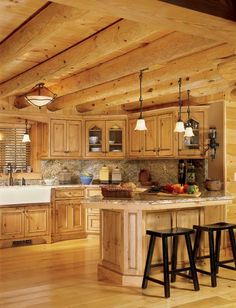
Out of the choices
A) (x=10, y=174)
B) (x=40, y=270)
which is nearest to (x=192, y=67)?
(x=40, y=270)

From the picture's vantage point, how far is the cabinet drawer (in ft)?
24.1

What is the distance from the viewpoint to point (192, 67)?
15.3ft

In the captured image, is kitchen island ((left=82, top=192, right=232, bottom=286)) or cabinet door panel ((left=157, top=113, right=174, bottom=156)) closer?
kitchen island ((left=82, top=192, right=232, bottom=286))

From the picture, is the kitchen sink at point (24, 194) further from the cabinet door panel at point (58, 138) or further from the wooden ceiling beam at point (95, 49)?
the wooden ceiling beam at point (95, 49)

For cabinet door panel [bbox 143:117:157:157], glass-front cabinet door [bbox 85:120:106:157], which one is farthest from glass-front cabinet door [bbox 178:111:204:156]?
glass-front cabinet door [bbox 85:120:106:157]

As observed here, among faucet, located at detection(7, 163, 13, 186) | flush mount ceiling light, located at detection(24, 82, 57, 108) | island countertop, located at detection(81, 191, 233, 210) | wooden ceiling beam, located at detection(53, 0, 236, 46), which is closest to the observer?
wooden ceiling beam, located at detection(53, 0, 236, 46)

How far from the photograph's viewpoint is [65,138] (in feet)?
25.6

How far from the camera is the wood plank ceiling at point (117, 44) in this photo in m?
2.61

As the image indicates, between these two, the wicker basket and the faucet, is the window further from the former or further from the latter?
the wicker basket

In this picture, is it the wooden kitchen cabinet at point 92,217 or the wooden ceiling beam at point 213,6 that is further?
the wooden kitchen cabinet at point 92,217

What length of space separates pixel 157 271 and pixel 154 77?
2.35 m

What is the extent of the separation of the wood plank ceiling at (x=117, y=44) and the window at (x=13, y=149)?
1.59 m

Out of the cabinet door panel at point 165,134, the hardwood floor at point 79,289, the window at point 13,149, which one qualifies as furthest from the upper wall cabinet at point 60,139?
the hardwood floor at point 79,289

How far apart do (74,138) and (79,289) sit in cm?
382
